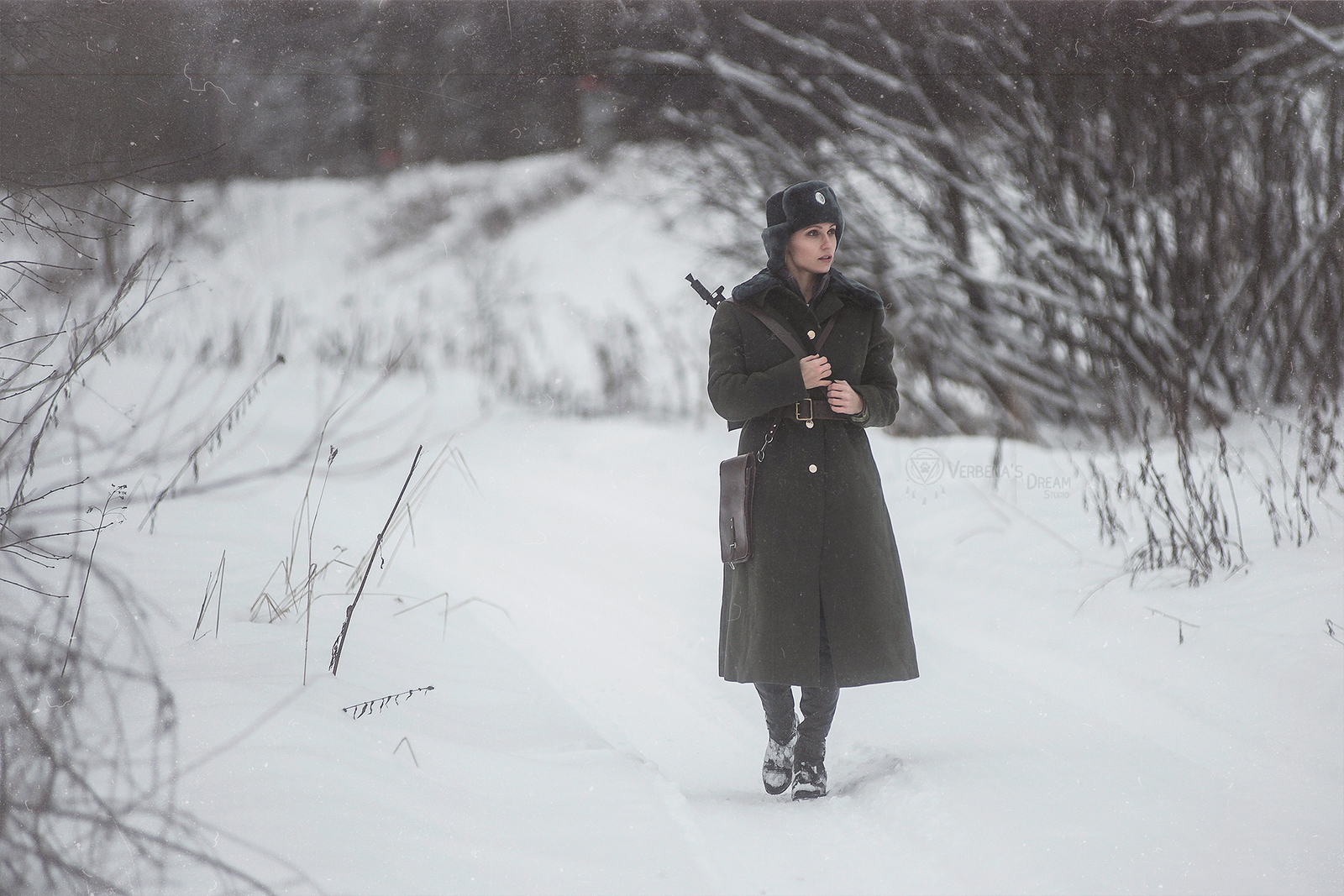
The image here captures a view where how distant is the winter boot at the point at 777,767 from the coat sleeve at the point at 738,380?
735 mm

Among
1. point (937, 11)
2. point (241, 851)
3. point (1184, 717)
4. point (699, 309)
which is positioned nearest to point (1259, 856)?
point (1184, 717)

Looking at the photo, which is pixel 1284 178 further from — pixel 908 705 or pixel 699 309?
pixel 908 705

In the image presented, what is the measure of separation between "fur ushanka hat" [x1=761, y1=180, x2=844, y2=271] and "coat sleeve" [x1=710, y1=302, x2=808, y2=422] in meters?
0.17

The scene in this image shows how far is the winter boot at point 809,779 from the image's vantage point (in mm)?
1807

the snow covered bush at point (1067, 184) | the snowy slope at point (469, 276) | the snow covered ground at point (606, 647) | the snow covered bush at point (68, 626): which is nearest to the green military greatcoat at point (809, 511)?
the snow covered ground at point (606, 647)

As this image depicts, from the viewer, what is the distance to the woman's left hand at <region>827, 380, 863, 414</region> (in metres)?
1.78

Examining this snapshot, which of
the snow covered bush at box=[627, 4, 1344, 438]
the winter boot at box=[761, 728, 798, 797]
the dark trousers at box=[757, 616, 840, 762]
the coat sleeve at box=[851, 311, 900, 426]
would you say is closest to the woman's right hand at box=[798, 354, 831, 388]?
the coat sleeve at box=[851, 311, 900, 426]

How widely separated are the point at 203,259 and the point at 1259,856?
294 cm

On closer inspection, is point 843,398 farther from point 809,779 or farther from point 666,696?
point 666,696

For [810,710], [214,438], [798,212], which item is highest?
[798,212]

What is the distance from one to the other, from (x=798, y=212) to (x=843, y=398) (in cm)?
41

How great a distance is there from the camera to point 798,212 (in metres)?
1.81

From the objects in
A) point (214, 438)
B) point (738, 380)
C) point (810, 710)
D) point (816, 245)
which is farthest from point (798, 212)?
point (214, 438)

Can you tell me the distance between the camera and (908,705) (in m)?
2.26
